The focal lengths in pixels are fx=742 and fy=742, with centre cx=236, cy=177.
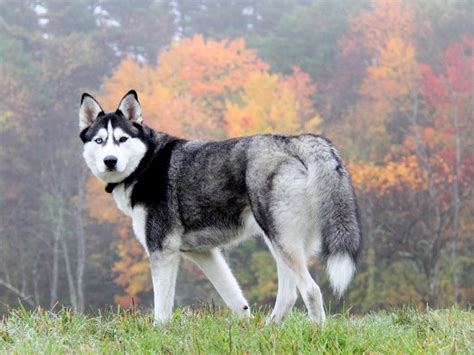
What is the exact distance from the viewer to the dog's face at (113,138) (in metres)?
6.32

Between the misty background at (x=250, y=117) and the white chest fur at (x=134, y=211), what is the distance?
19.1 meters

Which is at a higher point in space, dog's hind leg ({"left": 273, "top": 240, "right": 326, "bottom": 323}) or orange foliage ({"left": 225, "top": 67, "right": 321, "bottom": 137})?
dog's hind leg ({"left": 273, "top": 240, "right": 326, "bottom": 323})

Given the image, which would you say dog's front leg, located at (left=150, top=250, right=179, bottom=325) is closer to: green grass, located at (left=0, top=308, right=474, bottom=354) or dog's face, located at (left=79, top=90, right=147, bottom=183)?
green grass, located at (left=0, top=308, right=474, bottom=354)

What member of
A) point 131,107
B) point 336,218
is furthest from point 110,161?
point 336,218

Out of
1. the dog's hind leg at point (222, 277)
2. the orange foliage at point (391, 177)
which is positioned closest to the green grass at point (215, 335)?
the dog's hind leg at point (222, 277)

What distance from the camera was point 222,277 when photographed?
6.34 metres

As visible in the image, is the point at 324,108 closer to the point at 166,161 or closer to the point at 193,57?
the point at 193,57

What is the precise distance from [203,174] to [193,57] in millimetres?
32222

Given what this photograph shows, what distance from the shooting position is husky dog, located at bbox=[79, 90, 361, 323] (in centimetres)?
516

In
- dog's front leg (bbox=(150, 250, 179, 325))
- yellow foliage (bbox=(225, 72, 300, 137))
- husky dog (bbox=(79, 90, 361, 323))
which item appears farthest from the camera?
yellow foliage (bbox=(225, 72, 300, 137))

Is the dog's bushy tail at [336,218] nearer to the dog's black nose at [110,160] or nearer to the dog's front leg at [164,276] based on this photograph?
the dog's front leg at [164,276]

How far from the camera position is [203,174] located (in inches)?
239

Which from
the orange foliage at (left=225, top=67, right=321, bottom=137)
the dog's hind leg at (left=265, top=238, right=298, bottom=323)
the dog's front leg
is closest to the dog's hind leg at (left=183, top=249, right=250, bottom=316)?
the dog's front leg

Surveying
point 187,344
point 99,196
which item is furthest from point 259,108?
point 187,344
